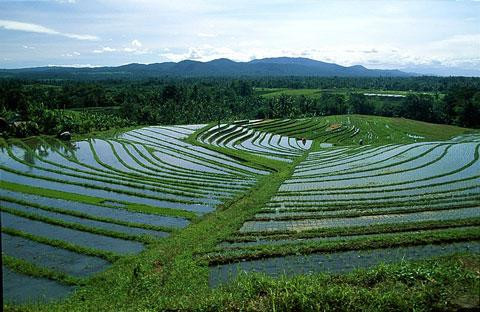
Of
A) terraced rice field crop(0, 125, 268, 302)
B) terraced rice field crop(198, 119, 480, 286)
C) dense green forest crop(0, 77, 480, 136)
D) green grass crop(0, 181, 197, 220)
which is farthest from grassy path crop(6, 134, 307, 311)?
dense green forest crop(0, 77, 480, 136)

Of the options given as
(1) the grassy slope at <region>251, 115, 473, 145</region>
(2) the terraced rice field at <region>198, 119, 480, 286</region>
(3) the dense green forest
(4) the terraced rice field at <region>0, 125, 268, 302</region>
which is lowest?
(4) the terraced rice field at <region>0, 125, 268, 302</region>

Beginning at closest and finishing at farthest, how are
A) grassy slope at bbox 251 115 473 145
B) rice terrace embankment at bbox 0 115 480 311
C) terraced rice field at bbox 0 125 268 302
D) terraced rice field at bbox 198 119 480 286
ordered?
rice terrace embankment at bbox 0 115 480 311
terraced rice field at bbox 198 119 480 286
terraced rice field at bbox 0 125 268 302
grassy slope at bbox 251 115 473 145

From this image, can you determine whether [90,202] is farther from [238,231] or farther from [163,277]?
[163,277]

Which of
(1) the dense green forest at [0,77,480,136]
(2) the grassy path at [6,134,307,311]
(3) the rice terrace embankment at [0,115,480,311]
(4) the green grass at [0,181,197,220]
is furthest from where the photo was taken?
(1) the dense green forest at [0,77,480,136]

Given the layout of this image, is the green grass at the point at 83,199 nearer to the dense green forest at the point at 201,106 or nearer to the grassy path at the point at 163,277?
the grassy path at the point at 163,277

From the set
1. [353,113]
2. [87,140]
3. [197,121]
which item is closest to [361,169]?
[87,140]

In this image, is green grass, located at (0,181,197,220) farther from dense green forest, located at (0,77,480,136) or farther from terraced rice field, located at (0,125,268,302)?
dense green forest, located at (0,77,480,136)
